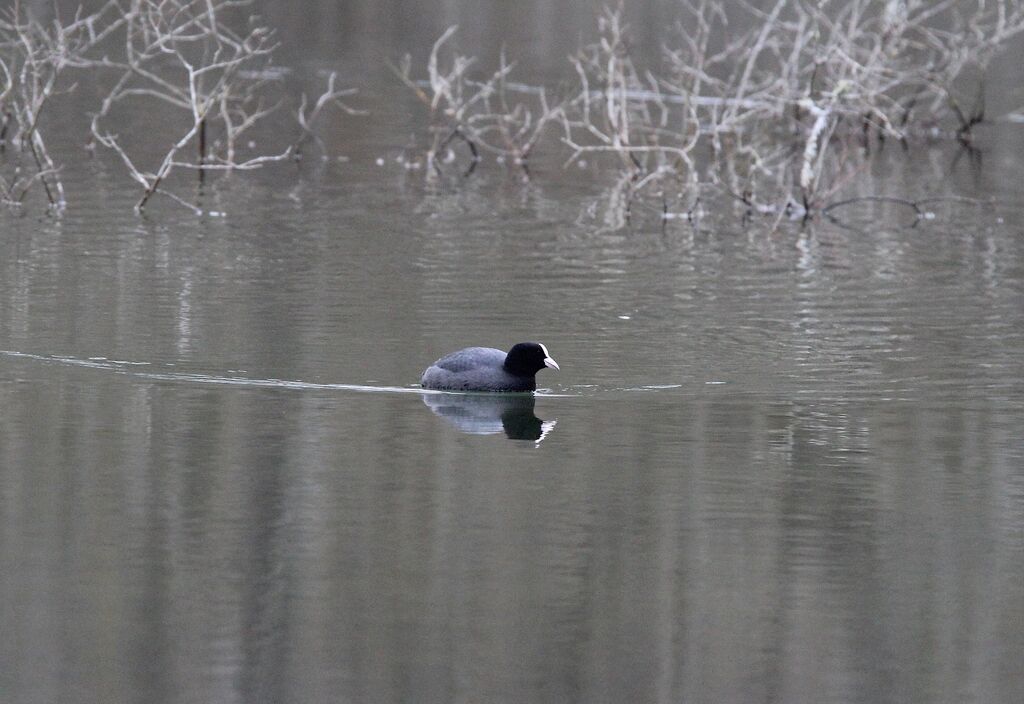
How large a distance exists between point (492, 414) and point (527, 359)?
0.47 m

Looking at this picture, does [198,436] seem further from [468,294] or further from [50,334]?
[468,294]

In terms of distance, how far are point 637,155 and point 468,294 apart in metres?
14.5

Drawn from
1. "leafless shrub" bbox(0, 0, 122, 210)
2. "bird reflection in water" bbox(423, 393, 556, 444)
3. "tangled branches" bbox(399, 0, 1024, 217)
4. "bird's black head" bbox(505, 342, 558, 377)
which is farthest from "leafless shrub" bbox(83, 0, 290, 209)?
"bird's black head" bbox(505, 342, 558, 377)

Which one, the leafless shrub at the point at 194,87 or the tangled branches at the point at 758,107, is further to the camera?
the leafless shrub at the point at 194,87

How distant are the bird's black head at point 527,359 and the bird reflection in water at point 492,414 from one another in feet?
0.77

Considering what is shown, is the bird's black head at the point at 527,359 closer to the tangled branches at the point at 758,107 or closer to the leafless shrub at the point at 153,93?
the leafless shrub at the point at 153,93

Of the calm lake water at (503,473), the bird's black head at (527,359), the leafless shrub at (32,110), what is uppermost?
the leafless shrub at (32,110)

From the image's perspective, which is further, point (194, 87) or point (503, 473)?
point (194, 87)

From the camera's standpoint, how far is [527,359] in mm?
14289

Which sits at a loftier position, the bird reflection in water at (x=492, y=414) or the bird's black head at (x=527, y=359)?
the bird's black head at (x=527, y=359)

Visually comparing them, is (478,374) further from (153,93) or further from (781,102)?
(153,93)

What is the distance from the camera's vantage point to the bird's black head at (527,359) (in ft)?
46.5

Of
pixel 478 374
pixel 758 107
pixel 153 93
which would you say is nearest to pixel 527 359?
pixel 478 374

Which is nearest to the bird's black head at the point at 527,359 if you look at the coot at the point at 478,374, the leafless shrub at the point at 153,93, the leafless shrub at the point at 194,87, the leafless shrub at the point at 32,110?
the coot at the point at 478,374
